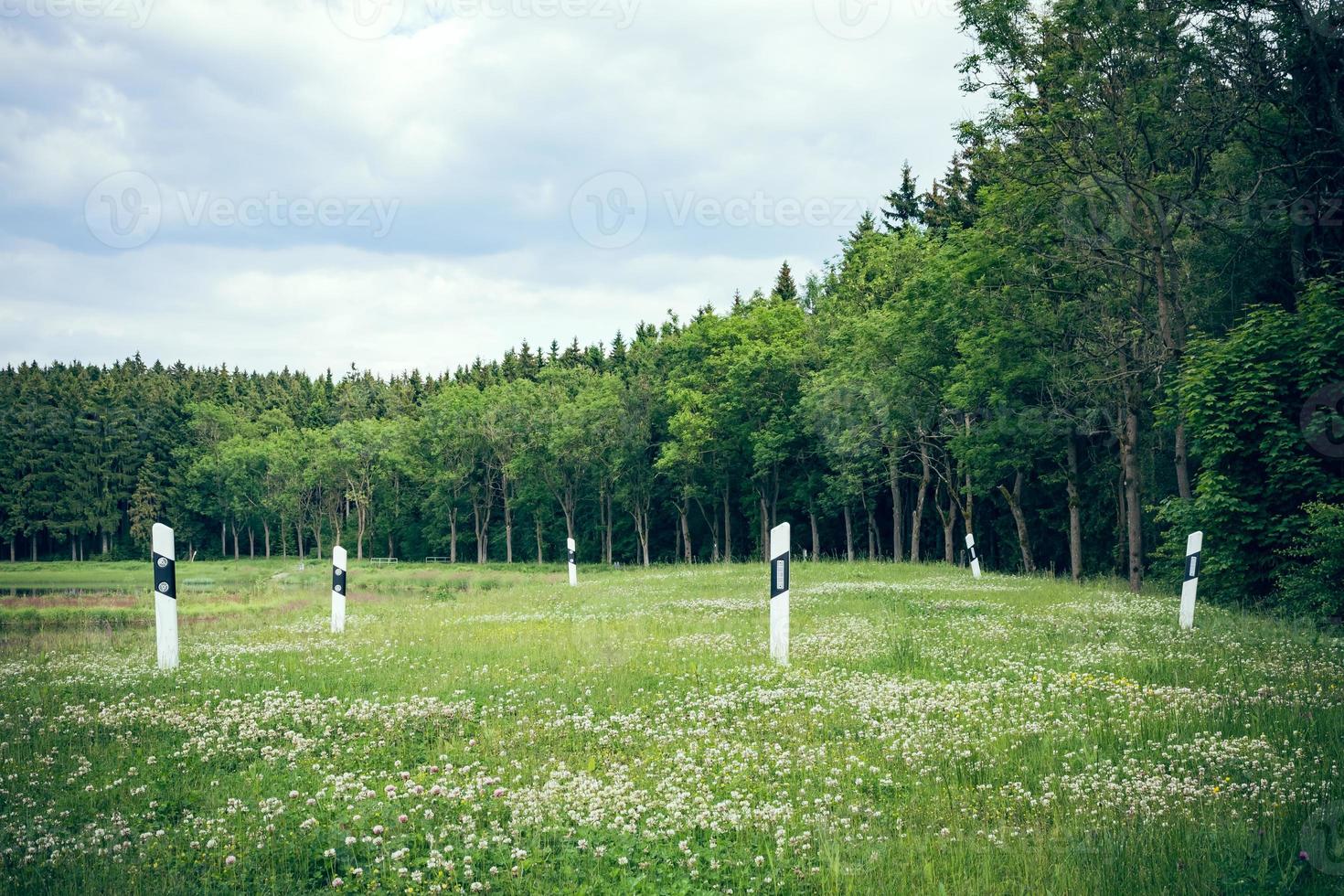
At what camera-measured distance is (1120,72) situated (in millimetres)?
24266

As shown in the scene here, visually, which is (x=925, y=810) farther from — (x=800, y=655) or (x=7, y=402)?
(x=7, y=402)

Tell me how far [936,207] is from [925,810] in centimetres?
6912

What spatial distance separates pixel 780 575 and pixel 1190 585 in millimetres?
9027

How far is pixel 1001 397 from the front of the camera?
116 ft

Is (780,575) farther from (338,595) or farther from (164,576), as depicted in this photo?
(338,595)

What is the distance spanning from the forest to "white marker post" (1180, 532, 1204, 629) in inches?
73.0

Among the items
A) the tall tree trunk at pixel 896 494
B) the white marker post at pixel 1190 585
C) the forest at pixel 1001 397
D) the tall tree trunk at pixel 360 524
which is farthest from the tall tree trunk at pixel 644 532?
the white marker post at pixel 1190 585

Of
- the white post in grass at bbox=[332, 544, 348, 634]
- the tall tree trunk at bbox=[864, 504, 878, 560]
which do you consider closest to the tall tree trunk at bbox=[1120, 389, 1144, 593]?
the white post in grass at bbox=[332, 544, 348, 634]

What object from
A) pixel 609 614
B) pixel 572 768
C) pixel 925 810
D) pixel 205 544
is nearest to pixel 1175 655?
pixel 925 810

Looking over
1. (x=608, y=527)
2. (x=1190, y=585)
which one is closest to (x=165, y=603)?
(x=1190, y=585)

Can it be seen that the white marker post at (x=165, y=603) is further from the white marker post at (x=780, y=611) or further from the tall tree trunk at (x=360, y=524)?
the tall tree trunk at (x=360, y=524)

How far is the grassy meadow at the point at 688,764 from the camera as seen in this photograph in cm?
576

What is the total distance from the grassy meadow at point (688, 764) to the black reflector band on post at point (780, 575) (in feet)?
3.84

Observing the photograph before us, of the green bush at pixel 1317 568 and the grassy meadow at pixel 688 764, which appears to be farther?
→ the green bush at pixel 1317 568
